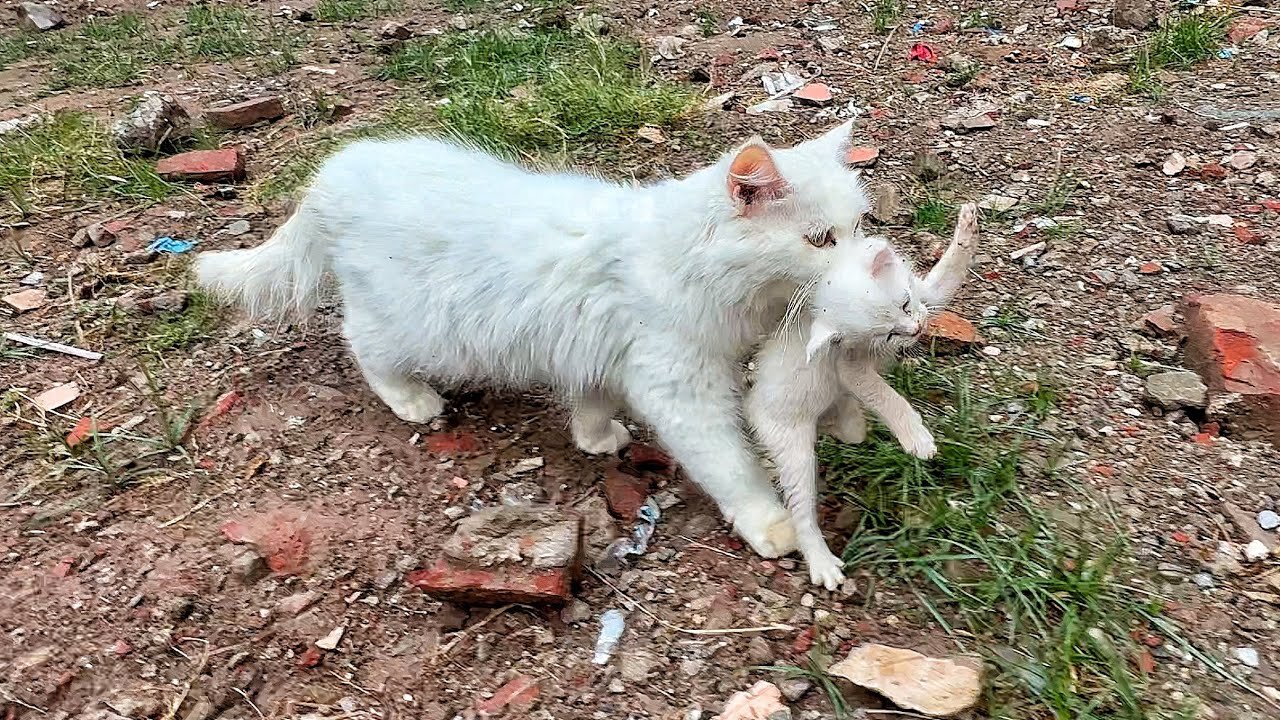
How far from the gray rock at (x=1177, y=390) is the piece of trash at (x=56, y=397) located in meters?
3.27

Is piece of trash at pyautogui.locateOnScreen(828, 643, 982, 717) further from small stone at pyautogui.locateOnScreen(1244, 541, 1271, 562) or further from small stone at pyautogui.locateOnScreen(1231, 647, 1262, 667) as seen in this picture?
small stone at pyautogui.locateOnScreen(1244, 541, 1271, 562)

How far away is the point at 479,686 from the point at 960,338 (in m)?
1.80

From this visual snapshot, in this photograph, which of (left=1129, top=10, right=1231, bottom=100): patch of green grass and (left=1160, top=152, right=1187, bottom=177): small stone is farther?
(left=1129, top=10, right=1231, bottom=100): patch of green grass

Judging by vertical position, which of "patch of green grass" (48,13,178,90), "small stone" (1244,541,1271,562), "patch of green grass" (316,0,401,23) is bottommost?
"patch of green grass" (48,13,178,90)

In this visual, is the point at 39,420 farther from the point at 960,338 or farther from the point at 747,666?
the point at 960,338

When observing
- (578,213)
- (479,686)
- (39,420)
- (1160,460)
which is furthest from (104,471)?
(1160,460)

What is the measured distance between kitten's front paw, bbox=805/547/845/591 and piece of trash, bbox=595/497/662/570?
17.3 inches

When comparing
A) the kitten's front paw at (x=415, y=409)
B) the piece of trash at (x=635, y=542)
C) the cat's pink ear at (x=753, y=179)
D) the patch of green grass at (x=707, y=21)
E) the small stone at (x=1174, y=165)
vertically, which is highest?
the cat's pink ear at (x=753, y=179)

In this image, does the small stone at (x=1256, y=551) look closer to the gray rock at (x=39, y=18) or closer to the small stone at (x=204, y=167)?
the small stone at (x=204, y=167)

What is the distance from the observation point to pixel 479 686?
2.31 metres

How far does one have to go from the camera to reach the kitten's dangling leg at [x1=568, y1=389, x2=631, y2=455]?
278cm

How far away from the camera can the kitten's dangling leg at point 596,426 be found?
2779mm

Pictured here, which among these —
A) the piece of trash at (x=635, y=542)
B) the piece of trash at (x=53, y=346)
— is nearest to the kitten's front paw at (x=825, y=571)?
the piece of trash at (x=635, y=542)

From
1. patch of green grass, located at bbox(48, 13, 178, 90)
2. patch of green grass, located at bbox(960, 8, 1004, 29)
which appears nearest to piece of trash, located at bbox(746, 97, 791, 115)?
patch of green grass, located at bbox(960, 8, 1004, 29)
